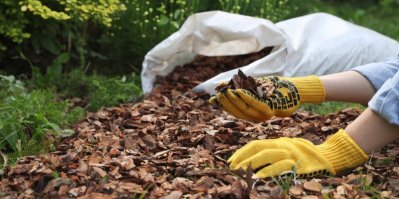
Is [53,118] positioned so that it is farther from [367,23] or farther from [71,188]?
[367,23]

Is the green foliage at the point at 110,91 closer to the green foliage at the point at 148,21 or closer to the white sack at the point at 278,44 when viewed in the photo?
the white sack at the point at 278,44

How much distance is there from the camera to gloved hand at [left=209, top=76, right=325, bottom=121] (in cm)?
220

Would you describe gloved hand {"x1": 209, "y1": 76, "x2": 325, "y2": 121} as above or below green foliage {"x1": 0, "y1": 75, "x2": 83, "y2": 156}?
above

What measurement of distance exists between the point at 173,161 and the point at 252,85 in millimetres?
370

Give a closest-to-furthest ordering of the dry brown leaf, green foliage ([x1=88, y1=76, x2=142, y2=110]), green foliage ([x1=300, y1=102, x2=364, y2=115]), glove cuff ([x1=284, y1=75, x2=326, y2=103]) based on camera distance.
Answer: the dry brown leaf, glove cuff ([x1=284, y1=75, x2=326, y2=103]), green foliage ([x1=300, y1=102, x2=364, y2=115]), green foliage ([x1=88, y1=76, x2=142, y2=110])

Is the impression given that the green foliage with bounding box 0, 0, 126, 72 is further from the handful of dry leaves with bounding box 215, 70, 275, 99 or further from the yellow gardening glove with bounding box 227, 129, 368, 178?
the yellow gardening glove with bounding box 227, 129, 368, 178

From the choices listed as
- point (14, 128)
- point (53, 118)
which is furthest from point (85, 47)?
point (14, 128)

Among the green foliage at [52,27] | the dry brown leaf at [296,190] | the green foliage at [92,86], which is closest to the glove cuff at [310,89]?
the dry brown leaf at [296,190]

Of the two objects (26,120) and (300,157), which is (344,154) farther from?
(26,120)

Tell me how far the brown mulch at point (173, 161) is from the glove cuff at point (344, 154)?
0.11 ft

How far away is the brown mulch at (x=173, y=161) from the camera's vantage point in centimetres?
185

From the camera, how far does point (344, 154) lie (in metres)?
2.03

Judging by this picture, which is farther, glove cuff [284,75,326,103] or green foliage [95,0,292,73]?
green foliage [95,0,292,73]

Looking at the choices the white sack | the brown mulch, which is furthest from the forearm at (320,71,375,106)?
the white sack
